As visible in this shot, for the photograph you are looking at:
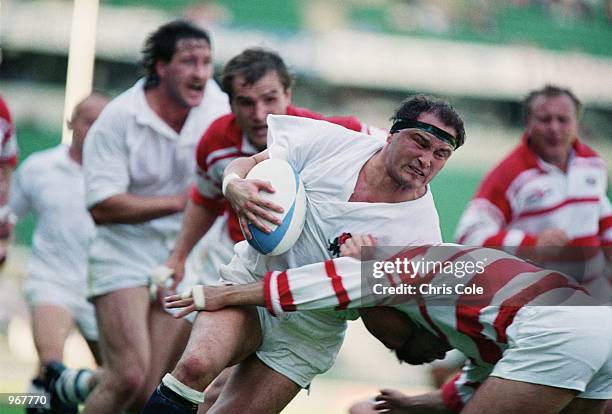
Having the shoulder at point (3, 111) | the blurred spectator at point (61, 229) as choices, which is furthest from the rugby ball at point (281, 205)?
the blurred spectator at point (61, 229)

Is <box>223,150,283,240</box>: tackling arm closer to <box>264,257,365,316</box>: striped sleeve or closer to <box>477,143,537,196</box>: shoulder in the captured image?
<box>264,257,365,316</box>: striped sleeve

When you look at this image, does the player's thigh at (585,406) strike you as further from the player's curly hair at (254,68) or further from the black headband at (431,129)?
the player's curly hair at (254,68)

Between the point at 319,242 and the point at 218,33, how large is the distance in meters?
11.3

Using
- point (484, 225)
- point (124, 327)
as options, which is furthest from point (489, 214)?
point (124, 327)

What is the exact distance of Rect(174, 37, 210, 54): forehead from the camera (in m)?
5.90

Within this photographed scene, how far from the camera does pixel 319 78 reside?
599 inches

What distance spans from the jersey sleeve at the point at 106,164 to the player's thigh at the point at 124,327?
51cm

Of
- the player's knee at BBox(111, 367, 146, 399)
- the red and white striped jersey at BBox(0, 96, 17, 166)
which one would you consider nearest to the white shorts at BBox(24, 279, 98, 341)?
the red and white striped jersey at BBox(0, 96, 17, 166)

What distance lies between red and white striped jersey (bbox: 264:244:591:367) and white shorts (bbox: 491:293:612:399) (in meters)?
0.07

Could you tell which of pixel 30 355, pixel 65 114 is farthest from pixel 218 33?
pixel 30 355

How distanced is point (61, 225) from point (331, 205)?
137 inches

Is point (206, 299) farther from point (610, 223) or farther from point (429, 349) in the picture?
point (610, 223)

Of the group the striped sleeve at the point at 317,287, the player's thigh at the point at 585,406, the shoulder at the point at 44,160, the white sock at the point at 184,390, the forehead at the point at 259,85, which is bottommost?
the white sock at the point at 184,390

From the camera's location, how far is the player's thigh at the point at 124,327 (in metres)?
5.56
